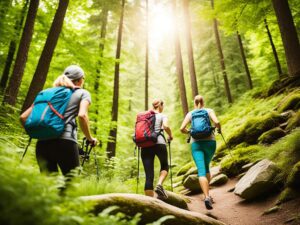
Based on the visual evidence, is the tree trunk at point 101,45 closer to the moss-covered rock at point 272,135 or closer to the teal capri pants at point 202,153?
the moss-covered rock at point 272,135

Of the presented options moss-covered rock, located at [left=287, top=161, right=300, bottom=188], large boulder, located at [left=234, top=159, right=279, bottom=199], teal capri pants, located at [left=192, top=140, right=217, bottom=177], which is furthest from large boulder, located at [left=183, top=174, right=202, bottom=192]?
moss-covered rock, located at [left=287, top=161, right=300, bottom=188]

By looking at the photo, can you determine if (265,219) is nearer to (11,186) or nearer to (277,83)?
(11,186)

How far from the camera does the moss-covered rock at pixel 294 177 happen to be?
4.90 m

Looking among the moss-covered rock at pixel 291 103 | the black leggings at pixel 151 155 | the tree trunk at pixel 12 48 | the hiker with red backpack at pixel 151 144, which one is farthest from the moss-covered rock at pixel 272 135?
the tree trunk at pixel 12 48

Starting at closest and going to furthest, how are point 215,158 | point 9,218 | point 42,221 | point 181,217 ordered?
point 9,218 → point 42,221 → point 181,217 → point 215,158

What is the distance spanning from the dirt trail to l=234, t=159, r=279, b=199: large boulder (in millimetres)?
192

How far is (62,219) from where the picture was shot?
5.50ft

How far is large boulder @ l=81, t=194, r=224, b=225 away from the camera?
127 inches

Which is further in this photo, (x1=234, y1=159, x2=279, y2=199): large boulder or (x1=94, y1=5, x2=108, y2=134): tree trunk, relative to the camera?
(x1=94, y1=5, x2=108, y2=134): tree trunk

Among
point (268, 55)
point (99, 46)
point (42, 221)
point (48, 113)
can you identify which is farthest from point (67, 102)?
point (268, 55)

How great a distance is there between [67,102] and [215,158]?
8767 mm

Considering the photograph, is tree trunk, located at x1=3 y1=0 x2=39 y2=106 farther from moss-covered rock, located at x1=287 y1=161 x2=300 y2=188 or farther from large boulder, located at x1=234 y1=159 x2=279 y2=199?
moss-covered rock, located at x1=287 y1=161 x2=300 y2=188

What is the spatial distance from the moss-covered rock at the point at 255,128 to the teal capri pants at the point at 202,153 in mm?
3727

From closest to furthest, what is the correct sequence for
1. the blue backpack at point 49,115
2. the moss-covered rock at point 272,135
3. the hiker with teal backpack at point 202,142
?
the blue backpack at point 49,115, the hiker with teal backpack at point 202,142, the moss-covered rock at point 272,135
